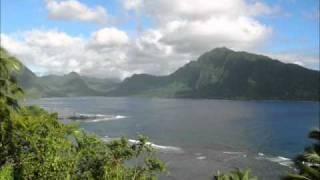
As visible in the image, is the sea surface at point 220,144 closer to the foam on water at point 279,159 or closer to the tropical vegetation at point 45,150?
the foam on water at point 279,159

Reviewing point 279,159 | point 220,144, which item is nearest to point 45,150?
point 279,159

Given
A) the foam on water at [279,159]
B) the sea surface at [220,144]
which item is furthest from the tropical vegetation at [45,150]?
the foam on water at [279,159]

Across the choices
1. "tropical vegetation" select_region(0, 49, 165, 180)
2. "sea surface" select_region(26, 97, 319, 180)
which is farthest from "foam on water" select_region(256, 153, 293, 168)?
Answer: "tropical vegetation" select_region(0, 49, 165, 180)

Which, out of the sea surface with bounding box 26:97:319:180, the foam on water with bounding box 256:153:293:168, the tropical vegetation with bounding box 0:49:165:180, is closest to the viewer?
the tropical vegetation with bounding box 0:49:165:180

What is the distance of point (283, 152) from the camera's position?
357 feet

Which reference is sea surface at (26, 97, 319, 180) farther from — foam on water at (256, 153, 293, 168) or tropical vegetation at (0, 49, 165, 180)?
tropical vegetation at (0, 49, 165, 180)

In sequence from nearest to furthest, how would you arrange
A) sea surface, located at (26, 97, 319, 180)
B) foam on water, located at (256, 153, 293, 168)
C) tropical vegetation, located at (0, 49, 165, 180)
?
tropical vegetation, located at (0, 49, 165, 180) → sea surface, located at (26, 97, 319, 180) → foam on water, located at (256, 153, 293, 168)

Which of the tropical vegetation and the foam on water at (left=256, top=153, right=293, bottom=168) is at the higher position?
the tropical vegetation

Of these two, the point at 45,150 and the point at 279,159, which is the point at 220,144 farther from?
the point at 45,150

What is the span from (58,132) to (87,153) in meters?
5.19

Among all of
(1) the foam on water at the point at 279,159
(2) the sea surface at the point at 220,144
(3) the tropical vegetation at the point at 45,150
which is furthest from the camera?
(1) the foam on water at the point at 279,159

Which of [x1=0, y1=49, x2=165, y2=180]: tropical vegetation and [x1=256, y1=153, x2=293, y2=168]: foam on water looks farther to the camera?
[x1=256, y1=153, x2=293, y2=168]: foam on water

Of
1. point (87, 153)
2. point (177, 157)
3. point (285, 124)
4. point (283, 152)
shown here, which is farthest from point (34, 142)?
point (285, 124)

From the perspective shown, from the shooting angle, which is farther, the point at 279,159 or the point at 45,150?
the point at 279,159
